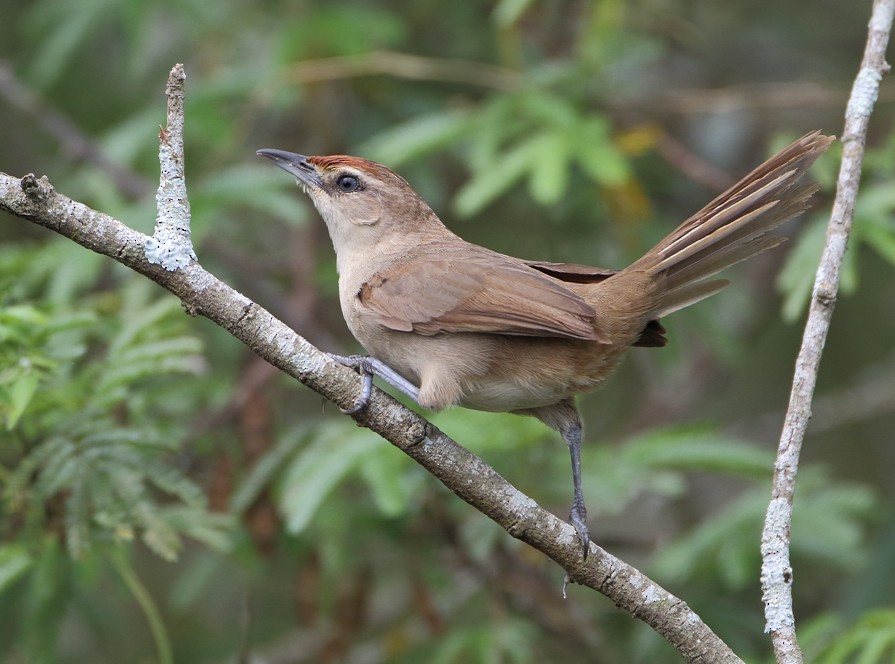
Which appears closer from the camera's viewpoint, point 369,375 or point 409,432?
point 409,432

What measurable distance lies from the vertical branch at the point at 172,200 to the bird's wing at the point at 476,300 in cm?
114

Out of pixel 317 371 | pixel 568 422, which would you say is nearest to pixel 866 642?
pixel 568 422

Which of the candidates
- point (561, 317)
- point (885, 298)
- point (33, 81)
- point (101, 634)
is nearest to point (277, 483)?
point (101, 634)

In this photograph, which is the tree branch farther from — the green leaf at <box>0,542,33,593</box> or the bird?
A: the green leaf at <box>0,542,33,593</box>

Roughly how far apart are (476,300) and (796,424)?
1281 mm

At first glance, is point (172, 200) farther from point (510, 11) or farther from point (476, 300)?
point (510, 11)

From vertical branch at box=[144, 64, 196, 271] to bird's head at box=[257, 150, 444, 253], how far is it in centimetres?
168

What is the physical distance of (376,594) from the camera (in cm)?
665

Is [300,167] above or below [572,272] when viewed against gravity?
above

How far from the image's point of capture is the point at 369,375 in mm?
3379

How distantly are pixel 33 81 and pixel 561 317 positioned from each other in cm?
436

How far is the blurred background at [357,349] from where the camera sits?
437cm

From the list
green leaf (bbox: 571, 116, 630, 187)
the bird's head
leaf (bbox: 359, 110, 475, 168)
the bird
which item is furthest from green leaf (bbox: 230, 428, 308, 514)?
green leaf (bbox: 571, 116, 630, 187)

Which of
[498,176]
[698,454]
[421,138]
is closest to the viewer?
[698,454]
